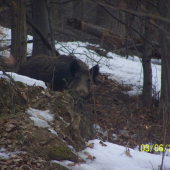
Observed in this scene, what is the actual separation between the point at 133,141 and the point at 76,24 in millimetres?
4330

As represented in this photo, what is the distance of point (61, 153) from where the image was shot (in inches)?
145

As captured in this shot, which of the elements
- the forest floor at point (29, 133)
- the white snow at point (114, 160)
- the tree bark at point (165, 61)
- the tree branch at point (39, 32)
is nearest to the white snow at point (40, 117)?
the forest floor at point (29, 133)

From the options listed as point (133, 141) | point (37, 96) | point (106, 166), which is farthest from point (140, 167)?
point (133, 141)

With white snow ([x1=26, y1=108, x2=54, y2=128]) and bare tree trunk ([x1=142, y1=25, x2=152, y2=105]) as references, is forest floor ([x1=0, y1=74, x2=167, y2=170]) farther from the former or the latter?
bare tree trunk ([x1=142, y1=25, x2=152, y2=105])

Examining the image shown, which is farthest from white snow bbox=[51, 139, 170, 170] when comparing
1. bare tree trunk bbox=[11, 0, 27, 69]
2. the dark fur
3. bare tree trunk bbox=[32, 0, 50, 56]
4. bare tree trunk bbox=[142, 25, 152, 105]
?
bare tree trunk bbox=[32, 0, 50, 56]

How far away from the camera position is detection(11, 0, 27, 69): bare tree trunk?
8.13 metres

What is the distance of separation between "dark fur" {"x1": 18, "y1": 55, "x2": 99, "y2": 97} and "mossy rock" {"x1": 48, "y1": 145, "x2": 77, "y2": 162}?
484 centimetres

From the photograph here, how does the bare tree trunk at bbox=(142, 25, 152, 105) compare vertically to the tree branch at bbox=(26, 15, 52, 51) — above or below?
below

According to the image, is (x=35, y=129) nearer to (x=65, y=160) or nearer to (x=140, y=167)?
(x=65, y=160)

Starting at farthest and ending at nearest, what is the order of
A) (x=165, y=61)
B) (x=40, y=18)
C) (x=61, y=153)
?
(x=40, y=18)
(x=165, y=61)
(x=61, y=153)

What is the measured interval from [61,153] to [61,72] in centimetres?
530

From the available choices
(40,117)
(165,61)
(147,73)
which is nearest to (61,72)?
(165,61)
